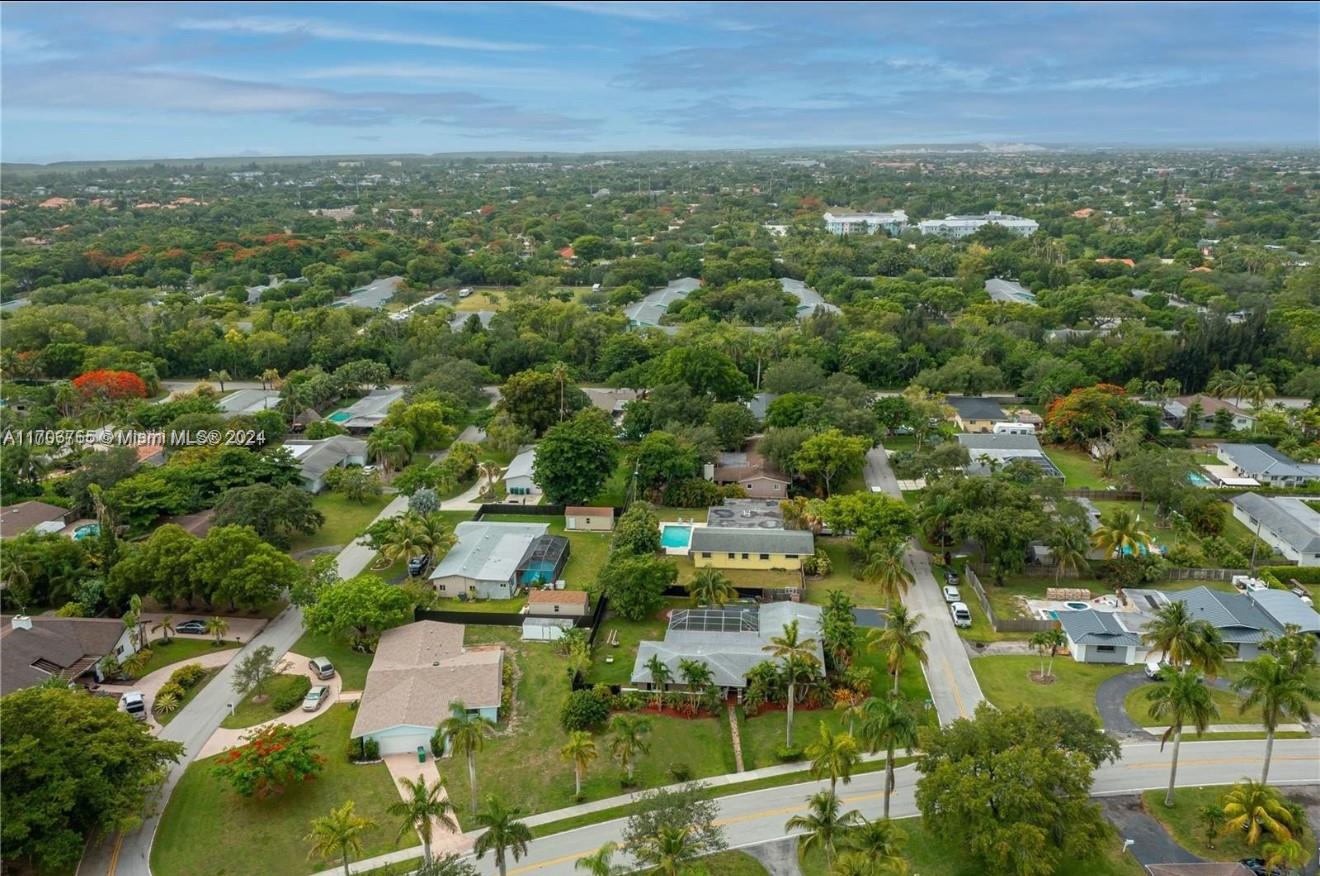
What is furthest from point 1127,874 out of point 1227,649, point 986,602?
point 986,602

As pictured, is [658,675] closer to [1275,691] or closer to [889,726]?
[889,726]

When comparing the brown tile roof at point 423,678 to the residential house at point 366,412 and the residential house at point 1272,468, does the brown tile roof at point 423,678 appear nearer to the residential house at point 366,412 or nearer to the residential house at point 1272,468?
the residential house at point 366,412

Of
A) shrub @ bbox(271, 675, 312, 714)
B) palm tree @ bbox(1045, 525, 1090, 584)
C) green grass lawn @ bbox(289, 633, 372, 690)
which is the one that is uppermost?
palm tree @ bbox(1045, 525, 1090, 584)

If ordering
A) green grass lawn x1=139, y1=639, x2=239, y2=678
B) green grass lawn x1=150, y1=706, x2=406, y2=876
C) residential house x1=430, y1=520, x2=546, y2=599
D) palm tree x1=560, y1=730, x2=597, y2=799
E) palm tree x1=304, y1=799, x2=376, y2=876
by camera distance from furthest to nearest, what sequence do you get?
1. residential house x1=430, y1=520, x2=546, y2=599
2. green grass lawn x1=139, y1=639, x2=239, y2=678
3. palm tree x1=560, y1=730, x2=597, y2=799
4. green grass lawn x1=150, y1=706, x2=406, y2=876
5. palm tree x1=304, y1=799, x2=376, y2=876

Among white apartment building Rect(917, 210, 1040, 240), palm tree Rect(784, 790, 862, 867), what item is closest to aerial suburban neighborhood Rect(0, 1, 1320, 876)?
palm tree Rect(784, 790, 862, 867)

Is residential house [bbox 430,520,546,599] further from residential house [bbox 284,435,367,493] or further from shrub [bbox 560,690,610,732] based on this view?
residential house [bbox 284,435,367,493]

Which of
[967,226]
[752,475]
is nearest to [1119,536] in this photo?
[752,475]

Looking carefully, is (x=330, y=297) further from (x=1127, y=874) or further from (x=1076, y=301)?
(x=1127, y=874)

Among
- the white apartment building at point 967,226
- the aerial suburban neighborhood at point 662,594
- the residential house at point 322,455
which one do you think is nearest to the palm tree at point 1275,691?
the aerial suburban neighborhood at point 662,594
